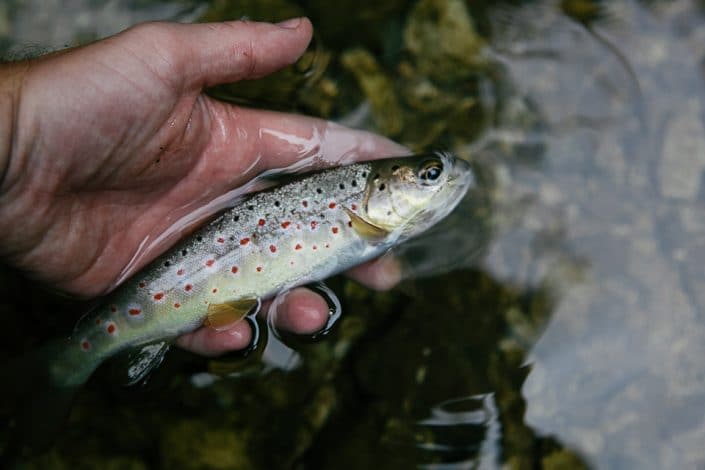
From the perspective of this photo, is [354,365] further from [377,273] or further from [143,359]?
[143,359]

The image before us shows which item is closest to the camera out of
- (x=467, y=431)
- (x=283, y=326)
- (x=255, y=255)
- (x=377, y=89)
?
(x=255, y=255)

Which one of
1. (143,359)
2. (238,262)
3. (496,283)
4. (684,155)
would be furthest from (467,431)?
(684,155)

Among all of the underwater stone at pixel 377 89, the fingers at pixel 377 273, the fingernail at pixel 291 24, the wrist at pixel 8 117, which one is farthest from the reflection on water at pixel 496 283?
the wrist at pixel 8 117

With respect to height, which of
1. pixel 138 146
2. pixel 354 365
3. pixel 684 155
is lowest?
pixel 354 365

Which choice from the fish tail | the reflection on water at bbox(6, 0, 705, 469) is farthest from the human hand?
the reflection on water at bbox(6, 0, 705, 469)

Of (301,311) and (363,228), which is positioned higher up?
(363,228)

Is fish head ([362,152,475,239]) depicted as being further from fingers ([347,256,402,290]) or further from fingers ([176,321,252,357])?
fingers ([176,321,252,357])
